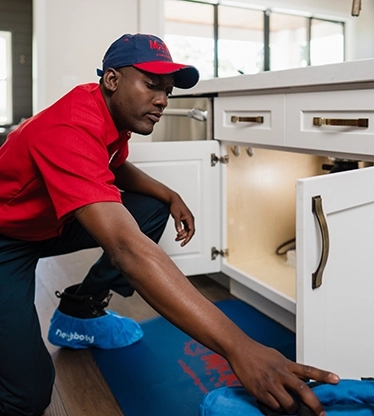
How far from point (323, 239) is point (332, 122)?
518 millimetres

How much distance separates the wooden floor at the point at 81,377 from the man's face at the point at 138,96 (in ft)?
2.31

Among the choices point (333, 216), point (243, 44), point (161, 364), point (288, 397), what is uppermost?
point (243, 44)

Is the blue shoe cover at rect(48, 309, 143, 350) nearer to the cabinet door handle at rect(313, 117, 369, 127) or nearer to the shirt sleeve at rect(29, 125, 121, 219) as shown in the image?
the shirt sleeve at rect(29, 125, 121, 219)

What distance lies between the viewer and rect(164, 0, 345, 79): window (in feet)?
22.0

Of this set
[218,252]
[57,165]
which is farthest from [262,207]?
[57,165]

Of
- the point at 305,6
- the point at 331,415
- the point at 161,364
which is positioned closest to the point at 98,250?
the point at 161,364

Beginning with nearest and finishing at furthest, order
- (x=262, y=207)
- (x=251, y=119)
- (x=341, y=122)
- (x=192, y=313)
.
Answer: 1. (x=192, y=313)
2. (x=341, y=122)
3. (x=251, y=119)
4. (x=262, y=207)

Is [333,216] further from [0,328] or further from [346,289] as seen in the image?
[0,328]

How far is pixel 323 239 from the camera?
102 centimetres

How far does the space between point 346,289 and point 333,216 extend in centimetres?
17

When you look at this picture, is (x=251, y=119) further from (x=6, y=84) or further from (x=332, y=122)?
(x=6, y=84)

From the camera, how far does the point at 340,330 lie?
112cm

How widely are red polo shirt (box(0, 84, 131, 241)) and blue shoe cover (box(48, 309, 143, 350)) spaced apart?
0.41 metres

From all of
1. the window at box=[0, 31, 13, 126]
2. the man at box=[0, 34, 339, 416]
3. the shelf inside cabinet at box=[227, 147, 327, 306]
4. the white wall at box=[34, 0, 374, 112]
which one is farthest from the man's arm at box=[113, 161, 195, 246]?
the window at box=[0, 31, 13, 126]
